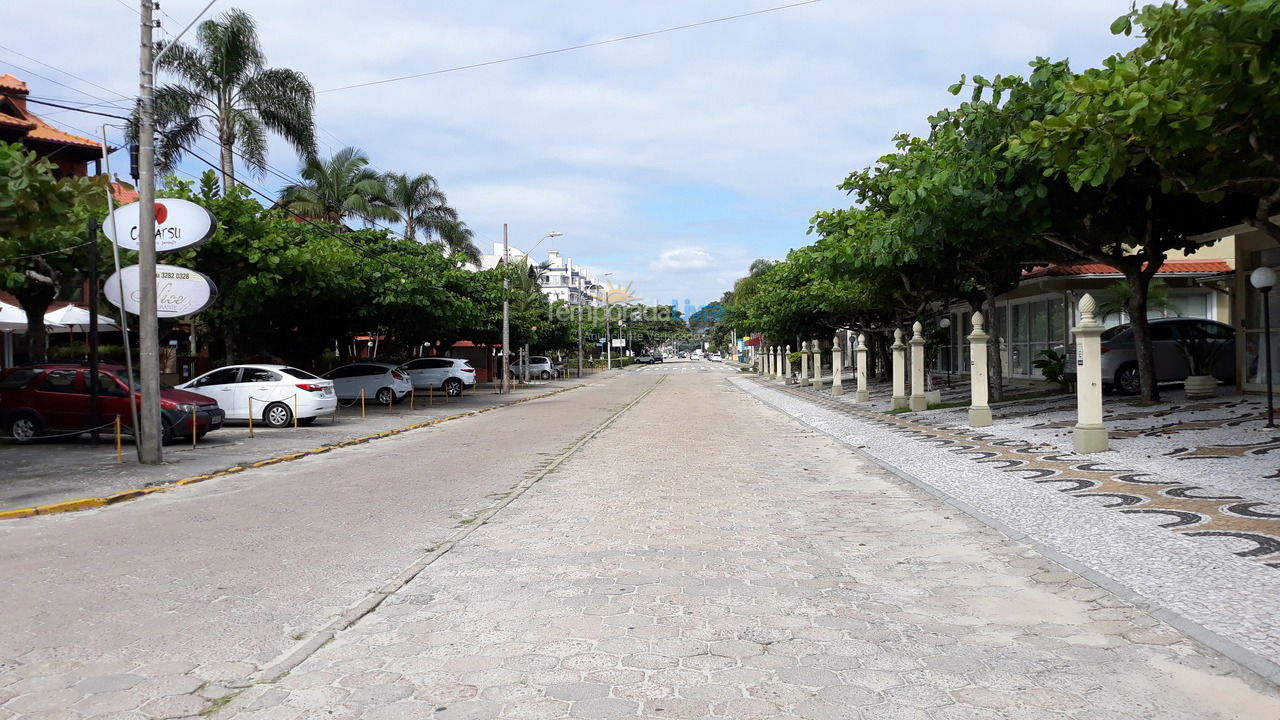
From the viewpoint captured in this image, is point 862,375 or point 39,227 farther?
point 862,375

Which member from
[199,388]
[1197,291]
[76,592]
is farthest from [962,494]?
[1197,291]

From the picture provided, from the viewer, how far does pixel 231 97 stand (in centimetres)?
3034

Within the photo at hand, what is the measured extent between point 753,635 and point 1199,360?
57.7 feet

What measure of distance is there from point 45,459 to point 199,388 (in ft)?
21.9

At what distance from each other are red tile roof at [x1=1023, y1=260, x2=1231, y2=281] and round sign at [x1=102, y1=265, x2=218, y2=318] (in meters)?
20.2

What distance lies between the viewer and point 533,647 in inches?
202

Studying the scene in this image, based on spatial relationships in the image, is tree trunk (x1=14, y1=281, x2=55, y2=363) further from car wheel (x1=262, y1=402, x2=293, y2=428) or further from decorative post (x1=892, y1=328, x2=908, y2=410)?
decorative post (x1=892, y1=328, x2=908, y2=410)

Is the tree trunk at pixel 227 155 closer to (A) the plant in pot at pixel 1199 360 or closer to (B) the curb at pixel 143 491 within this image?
(B) the curb at pixel 143 491

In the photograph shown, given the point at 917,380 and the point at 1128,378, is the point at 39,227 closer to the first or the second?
the point at 917,380

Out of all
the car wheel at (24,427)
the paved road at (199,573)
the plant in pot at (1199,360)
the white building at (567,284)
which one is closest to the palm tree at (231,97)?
the car wheel at (24,427)

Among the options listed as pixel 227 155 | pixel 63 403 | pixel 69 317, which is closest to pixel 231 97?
pixel 227 155

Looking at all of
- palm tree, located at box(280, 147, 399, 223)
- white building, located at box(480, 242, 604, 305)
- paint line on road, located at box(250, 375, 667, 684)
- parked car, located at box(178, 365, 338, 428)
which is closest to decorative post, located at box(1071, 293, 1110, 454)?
paint line on road, located at box(250, 375, 667, 684)

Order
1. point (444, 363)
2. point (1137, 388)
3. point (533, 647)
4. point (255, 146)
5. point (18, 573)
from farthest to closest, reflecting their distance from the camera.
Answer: point (444, 363), point (255, 146), point (1137, 388), point (18, 573), point (533, 647)

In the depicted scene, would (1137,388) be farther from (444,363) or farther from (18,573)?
(444,363)
